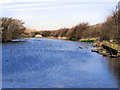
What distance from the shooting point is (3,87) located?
12797 millimetres

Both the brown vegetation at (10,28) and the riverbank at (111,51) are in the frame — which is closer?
the riverbank at (111,51)

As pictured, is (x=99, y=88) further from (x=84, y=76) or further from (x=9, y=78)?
(x=9, y=78)

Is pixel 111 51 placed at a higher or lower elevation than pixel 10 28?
lower

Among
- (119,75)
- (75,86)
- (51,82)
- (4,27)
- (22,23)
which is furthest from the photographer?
(22,23)

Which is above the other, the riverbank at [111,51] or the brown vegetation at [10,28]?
the brown vegetation at [10,28]

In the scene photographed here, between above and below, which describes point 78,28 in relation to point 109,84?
above

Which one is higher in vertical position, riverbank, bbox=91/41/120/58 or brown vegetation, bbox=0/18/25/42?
brown vegetation, bbox=0/18/25/42

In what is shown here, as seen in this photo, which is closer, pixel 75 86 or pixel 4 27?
pixel 75 86

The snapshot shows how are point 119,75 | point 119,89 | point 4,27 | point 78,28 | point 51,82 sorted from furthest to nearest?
1. point 78,28
2. point 4,27
3. point 119,75
4. point 51,82
5. point 119,89

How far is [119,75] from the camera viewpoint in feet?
53.9

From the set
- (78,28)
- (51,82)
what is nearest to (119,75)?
(51,82)

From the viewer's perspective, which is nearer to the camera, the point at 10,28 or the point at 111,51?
the point at 111,51

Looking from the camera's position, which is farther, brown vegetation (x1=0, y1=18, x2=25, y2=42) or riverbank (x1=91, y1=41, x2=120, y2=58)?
brown vegetation (x1=0, y1=18, x2=25, y2=42)

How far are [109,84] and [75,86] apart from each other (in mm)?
2525
